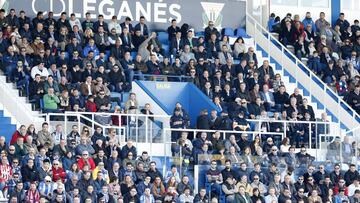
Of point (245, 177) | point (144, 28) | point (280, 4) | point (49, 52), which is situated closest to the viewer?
point (245, 177)

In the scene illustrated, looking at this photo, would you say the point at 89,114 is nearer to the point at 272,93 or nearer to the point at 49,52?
the point at 49,52

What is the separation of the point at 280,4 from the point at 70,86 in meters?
9.38

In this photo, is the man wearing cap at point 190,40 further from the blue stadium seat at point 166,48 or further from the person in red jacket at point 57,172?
the person in red jacket at point 57,172

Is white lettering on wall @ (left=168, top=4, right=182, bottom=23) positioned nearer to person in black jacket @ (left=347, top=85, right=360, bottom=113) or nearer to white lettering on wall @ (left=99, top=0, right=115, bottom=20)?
white lettering on wall @ (left=99, top=0, right=115, bottom=20)

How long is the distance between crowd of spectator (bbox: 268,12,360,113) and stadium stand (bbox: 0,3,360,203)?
0.06m

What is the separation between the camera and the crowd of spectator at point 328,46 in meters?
41.9

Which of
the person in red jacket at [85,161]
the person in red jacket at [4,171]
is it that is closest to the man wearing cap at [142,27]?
the person in red jacket at [85,161]

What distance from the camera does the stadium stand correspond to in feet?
110

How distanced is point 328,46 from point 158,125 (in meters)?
7.90

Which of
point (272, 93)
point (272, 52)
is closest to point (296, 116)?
point (272, 93)

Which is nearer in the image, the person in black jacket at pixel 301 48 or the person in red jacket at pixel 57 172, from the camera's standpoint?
the person in red jacket at pixel 57 172

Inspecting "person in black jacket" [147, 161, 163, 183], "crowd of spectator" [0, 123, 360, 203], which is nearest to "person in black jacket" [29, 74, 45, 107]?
"crowd of spectator" [0, 123, 360, 203]

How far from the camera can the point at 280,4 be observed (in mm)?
44500

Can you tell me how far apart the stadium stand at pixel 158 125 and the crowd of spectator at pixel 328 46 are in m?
0.06
